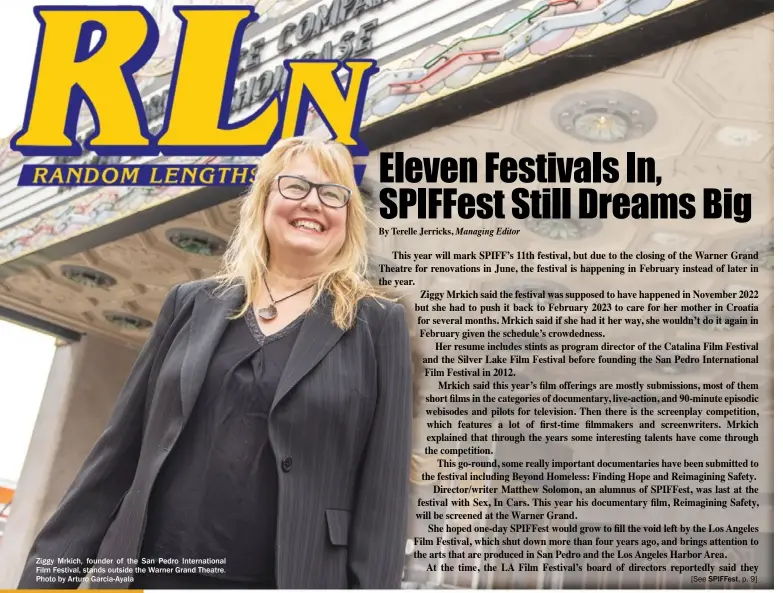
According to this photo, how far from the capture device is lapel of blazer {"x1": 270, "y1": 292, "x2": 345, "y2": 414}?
4.71 feet

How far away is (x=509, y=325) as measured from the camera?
2992mm

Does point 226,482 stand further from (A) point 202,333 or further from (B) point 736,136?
(B) point 736,136

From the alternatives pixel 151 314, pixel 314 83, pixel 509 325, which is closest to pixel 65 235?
pixel 151 314

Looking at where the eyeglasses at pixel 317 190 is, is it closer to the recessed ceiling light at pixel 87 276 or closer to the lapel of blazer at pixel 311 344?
the lapel of blazer at pixel 311 344

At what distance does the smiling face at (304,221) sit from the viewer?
1635 mm

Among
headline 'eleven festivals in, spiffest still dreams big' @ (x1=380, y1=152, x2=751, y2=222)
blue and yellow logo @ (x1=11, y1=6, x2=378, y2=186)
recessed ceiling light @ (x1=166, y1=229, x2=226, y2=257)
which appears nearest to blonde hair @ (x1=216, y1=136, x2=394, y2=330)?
headline 'eleven festivals in, spiffest still dreams big' @ (x1=380, y1=152, x2=751, y2=222)

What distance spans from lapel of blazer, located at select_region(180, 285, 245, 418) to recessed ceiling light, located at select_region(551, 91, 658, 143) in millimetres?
2948

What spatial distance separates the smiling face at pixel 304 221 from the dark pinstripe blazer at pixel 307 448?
12 centimetres

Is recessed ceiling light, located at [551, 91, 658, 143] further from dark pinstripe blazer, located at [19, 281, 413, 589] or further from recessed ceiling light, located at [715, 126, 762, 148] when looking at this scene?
dark pinstripe blazer, located at [19, 281, 413, 589]

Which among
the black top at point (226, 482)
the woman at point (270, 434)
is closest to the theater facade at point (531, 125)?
the woman at point (270, 434)

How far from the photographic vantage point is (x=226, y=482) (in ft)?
4.62

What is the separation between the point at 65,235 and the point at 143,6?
3.18 m

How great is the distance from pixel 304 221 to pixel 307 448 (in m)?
0.50

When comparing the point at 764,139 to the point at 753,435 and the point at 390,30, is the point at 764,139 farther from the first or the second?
the point at 390,30
